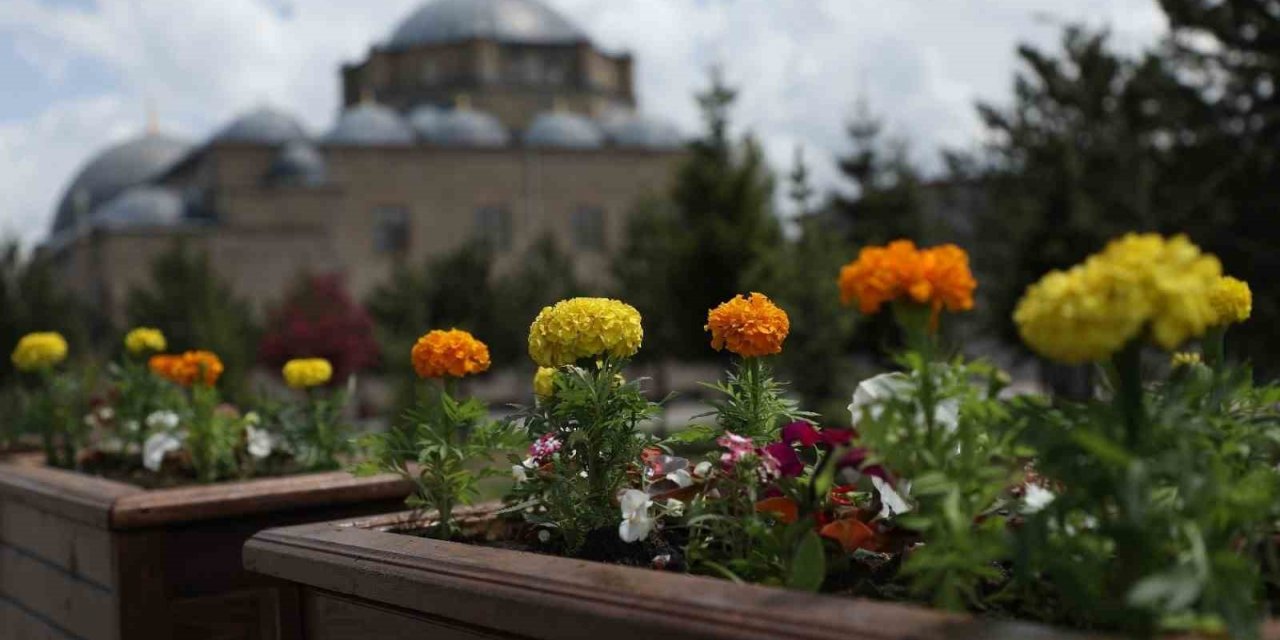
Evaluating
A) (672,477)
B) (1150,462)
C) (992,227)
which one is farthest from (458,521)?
(992,227)

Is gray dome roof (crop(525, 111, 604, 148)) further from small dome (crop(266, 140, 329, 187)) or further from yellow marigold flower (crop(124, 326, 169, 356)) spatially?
yellow marigold flower (crop(124, 326, 169, 356))

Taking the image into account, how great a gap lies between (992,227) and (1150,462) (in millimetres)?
26633

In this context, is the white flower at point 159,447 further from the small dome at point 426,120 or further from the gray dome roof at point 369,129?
the small dome at point 426,120

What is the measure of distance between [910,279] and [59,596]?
383cm

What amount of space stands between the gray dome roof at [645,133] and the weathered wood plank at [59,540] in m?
47.1

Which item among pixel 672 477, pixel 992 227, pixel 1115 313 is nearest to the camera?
pixel 1115 313

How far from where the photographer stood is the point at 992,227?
27.8 metres

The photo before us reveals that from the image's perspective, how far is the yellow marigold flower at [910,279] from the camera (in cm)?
221

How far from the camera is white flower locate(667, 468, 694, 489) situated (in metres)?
3.12

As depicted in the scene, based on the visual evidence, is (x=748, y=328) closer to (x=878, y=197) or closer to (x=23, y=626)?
(x=23, y=626)

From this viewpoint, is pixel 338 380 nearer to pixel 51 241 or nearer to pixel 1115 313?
pixel 51 241

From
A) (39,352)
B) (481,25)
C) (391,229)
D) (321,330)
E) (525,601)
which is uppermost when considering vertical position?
(481,25)

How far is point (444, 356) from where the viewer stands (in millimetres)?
3699

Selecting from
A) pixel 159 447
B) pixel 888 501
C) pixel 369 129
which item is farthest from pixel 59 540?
pixel 369 129
